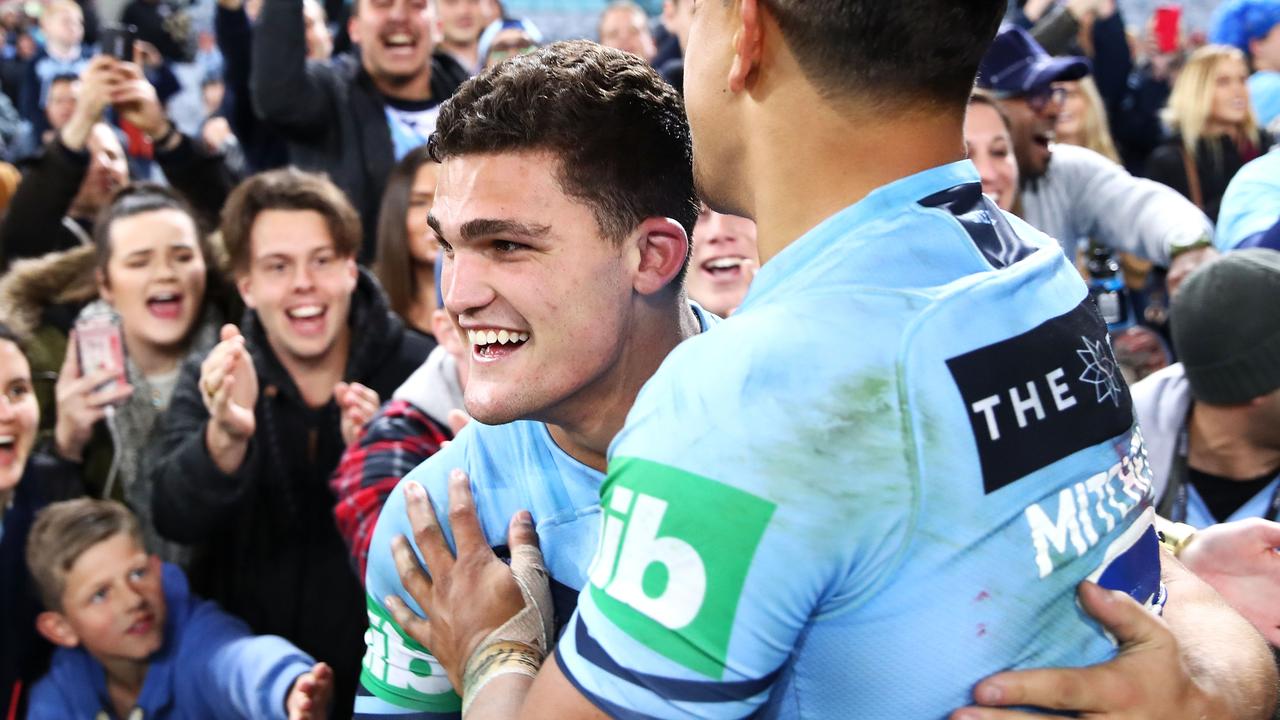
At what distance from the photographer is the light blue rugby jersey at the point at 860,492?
1.15 m

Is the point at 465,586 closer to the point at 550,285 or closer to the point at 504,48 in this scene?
the point at 550,285

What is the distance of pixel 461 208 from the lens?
5.94ft

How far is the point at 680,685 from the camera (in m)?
1.16

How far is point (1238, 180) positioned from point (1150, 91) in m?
4.88

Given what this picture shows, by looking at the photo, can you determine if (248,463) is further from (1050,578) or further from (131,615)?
(1050,578)

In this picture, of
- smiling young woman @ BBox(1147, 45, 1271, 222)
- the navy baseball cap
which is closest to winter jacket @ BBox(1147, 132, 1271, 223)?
smiling young woman @ BBox(1147, 45, 1271, 222)

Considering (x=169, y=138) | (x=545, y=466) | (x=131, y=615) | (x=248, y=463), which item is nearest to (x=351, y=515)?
(x=248, y=463)

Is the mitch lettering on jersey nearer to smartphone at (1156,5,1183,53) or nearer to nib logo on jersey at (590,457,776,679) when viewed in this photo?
nib logo on jersey at (590,457,776,679)

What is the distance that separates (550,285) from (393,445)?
1.39 meters

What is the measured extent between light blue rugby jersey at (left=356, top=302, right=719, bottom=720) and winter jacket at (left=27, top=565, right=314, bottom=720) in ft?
5.20

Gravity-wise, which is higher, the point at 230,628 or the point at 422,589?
the point at 422,589

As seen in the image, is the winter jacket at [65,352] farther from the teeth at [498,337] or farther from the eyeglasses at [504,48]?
the teeth at [498,337]

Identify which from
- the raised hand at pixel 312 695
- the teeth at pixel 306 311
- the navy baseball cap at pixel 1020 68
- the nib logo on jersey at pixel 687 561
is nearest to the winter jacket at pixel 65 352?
the teeth at pixel 306 311

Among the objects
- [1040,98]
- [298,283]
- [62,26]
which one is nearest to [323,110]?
[298,283]
